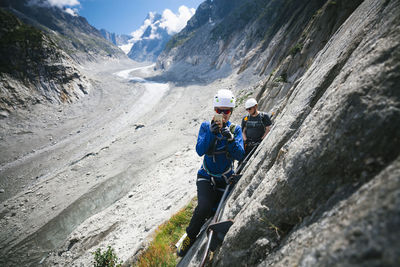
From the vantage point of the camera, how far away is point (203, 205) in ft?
13.4

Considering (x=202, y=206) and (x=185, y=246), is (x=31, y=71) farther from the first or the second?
(x=202, y=206)

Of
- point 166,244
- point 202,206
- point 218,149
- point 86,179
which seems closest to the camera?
point 202,206

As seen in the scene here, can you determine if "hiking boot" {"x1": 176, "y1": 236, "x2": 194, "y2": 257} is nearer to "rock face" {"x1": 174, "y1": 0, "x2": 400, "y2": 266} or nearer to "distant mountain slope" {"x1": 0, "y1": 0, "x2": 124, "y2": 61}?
"rock face" {"x1": 174, "y1": 0, "x2": 400, "y2": 266}

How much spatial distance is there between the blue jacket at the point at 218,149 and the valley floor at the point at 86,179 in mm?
4348

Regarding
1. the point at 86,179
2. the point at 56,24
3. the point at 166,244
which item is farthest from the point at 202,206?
the point at 56,24

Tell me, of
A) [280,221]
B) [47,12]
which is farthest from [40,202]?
[47,12]

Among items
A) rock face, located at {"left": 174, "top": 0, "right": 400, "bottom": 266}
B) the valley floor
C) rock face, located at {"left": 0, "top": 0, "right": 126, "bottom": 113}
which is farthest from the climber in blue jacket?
rock face, located at {"left": 0, "top": 0, "right": 126, "bottom": 113}

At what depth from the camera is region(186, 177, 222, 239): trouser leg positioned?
4.08m

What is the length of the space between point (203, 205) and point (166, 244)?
8.45 ft

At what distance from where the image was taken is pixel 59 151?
67.4 feet

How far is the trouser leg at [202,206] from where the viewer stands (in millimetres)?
4078

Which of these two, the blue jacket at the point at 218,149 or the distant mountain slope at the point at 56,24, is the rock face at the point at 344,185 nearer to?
the blue jacket at the point at 218,149

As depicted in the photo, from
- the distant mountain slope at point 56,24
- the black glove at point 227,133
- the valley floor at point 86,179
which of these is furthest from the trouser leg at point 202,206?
the distant mountain slope at point 56,24

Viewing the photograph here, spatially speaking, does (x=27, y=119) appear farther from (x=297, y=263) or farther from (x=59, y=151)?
(x=297, y=263)
